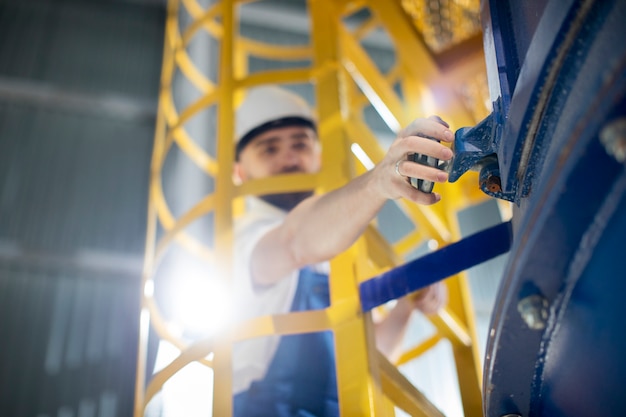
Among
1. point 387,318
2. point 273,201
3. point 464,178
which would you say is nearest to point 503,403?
point 387,318

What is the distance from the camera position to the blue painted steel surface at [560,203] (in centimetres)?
124

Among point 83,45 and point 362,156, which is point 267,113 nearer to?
point 362,156

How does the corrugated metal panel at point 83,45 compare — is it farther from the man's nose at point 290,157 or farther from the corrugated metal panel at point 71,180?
the man's nose at point 290,157

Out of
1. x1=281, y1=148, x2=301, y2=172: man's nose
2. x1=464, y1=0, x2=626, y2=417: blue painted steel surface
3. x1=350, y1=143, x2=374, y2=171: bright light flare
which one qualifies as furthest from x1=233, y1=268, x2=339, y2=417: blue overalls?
x1=464, y1=0, x2=626, y2=417: blue painted steel surface

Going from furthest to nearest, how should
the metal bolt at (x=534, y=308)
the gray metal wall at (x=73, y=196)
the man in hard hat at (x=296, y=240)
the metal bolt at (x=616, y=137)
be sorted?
1. the gray metal wall at (x=73, y=196)
2. the man in hard hat at (x=296, y=240)
3. the metal bolt at (x=534, y=308)
4. the metal bolt at (x=616, y=137)

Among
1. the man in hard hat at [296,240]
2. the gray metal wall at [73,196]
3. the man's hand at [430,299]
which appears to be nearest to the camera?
the man in hard hat at [296,240]

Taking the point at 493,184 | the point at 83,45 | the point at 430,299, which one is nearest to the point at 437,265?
the point at 493,184

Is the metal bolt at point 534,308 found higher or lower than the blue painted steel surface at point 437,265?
lower

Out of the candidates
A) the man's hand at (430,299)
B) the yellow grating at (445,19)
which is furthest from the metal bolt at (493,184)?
the yellow grating at (445,19)

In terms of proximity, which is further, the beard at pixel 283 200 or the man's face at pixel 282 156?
the beard at pixel 283 200

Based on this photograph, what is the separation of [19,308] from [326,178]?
23.5ft

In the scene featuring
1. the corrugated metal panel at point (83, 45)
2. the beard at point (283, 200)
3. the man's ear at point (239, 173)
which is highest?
the corrugated metal panel at point (83, 45)

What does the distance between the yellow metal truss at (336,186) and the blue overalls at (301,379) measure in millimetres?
289

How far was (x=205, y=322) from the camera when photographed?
393 centimetres
